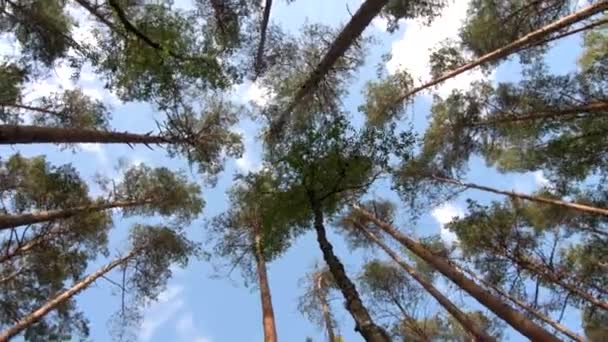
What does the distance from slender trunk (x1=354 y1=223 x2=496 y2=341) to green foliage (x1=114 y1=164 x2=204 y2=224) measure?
5062 millimetres

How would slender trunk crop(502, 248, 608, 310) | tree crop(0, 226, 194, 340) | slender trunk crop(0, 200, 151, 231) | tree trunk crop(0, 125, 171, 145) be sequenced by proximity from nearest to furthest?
tree trunk crop(0, 125, 171, 145), slender trunk crop(0, 200, 151, 231), slender trunk crop(502, 248, 608, 310), tree crop(0, 226, 194, 340)

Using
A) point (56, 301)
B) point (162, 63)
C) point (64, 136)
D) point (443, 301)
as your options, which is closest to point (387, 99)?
point (443, 301)

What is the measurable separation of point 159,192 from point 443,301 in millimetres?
7993

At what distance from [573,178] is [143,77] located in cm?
1015

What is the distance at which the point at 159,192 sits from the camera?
14727mm

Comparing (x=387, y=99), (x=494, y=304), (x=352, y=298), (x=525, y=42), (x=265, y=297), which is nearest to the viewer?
(x=352, y=298)

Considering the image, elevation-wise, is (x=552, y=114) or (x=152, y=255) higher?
(x=152, y=255)

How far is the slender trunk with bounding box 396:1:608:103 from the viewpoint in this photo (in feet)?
31.0

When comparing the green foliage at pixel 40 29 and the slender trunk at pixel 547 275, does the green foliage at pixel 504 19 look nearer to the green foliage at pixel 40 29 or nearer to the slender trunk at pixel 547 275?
the slender trunk at pixel 547 275

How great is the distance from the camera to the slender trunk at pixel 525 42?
9.45 m

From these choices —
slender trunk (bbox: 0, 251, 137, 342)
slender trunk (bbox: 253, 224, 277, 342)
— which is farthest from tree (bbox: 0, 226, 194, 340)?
slender trunk (bbox: 253, 224, 277, 342)

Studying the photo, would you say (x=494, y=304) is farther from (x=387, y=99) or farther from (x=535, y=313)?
(x=387, y=99)

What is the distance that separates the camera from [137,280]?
1420cm

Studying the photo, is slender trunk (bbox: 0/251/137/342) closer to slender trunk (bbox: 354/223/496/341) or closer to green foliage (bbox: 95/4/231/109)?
green foliage (bbox: 95/4/231/109)
